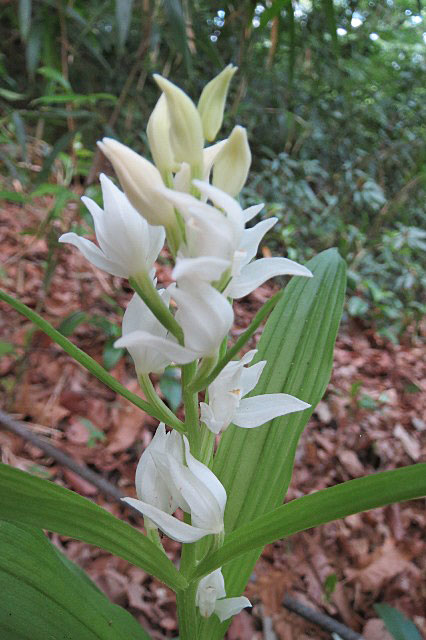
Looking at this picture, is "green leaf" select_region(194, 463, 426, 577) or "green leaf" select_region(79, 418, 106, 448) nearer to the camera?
"green leaf" select_region(194, 463, 426, 577)

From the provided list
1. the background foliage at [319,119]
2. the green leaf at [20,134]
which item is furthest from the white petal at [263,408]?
the background foliage at [319,119]

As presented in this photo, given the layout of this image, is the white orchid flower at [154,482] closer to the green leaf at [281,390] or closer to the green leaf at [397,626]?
the green leaf at [281,390]

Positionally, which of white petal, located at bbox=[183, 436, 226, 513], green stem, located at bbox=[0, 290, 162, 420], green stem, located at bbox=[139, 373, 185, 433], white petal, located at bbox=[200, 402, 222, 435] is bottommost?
white petal, located at bbox=[183, 436, 226, 513]

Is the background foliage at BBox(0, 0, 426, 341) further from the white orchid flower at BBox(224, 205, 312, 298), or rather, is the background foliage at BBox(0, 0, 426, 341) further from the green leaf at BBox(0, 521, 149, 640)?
the green leaf at BBox(0, 521, 149, 640)

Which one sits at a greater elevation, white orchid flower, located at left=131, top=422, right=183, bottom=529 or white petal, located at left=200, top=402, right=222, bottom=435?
white petal, located at left=200, top=402, right=222, bottom=435

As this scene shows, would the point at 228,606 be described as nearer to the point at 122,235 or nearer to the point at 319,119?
the point at 122,235

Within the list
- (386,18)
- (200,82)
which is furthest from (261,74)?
(386,18)

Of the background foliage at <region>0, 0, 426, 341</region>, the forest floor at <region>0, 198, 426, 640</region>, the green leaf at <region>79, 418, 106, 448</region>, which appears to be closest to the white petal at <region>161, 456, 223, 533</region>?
the forest floor at <region>0, 198, 426, 640</region>
